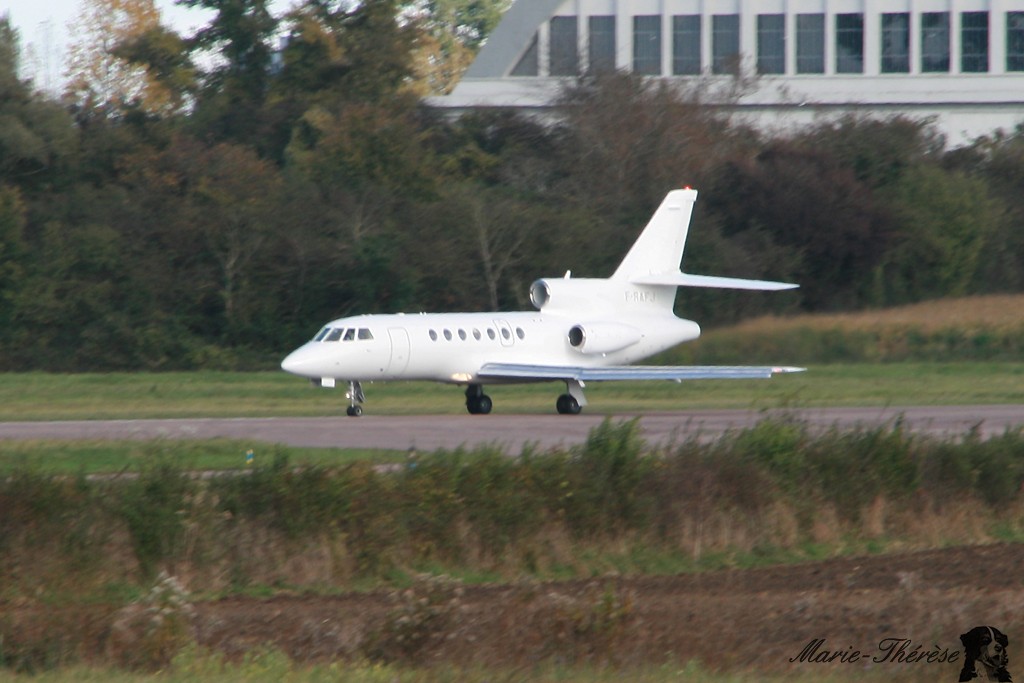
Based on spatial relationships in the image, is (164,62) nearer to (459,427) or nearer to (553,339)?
(553,339)

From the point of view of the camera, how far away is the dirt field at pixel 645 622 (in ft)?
32.0

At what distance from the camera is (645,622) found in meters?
10.9

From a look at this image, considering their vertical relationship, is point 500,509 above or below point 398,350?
above

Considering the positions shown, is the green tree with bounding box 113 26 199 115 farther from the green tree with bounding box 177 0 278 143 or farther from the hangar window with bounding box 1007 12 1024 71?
the hangar window with bounding box 1007 12 1024 71

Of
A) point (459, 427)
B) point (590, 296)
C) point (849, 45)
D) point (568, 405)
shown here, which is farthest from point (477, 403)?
point (849, 45)

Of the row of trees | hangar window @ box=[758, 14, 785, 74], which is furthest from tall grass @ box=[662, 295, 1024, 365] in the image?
hangar window @ box=[758, 14, 785, 74]

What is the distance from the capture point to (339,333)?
94.9 feet

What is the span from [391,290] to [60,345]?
1058 centimetres

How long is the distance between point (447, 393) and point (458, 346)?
7.46 metres

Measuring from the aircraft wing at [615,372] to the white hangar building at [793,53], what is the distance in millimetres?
31749

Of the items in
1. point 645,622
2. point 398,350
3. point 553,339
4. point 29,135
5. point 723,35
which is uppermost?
point 723,35

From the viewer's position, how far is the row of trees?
44.5 meters

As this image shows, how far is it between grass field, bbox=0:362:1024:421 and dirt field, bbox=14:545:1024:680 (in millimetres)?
17069

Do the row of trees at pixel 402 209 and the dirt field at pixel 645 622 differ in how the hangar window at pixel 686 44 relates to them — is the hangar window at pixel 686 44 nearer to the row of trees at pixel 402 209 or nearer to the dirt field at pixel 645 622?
the row of trees at pixel 402 209
